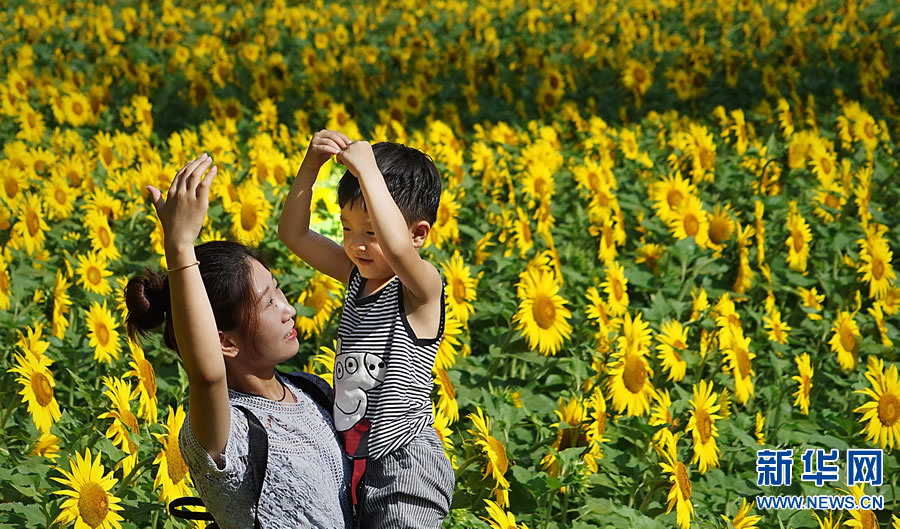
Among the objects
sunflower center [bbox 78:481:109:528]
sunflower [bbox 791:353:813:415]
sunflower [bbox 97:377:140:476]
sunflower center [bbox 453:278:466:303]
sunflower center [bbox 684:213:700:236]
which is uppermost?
sunflower center [bbox 684:213:700:236]

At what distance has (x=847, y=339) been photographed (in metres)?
4.12

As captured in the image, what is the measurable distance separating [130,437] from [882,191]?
454 cm

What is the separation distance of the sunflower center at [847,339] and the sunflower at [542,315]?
3.67 feet

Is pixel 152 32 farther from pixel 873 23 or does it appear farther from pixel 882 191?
pixel 873 23

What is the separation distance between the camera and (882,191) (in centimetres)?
600

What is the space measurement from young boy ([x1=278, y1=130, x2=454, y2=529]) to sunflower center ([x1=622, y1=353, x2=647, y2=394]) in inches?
46.3

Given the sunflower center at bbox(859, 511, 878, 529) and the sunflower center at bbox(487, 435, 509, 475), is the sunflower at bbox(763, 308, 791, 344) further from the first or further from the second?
the sunflower center at bbox(487, 435, 509, 475)

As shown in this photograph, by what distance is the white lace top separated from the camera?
2.05 metres

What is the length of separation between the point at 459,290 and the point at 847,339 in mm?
1467

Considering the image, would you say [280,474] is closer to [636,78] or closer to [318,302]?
[318,302]

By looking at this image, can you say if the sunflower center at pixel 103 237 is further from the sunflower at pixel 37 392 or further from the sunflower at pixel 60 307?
the sunflower at pixel 37 392

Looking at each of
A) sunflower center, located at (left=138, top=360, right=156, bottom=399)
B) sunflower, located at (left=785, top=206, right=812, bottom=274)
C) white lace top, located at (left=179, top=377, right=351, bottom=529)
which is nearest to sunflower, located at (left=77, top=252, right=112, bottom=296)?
sunflower center, located at (left=138, top=360, right=156, bottom=399)

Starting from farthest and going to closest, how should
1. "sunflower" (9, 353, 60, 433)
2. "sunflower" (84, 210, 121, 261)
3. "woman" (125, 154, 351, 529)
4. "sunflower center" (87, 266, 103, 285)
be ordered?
"sunflower" (84, 210, 121, 261) → "sunflower center" (87, 266, 103, 285) → "sunflower" (9, 353, 60, 433) → "woman" (125, 154, 351, 529)

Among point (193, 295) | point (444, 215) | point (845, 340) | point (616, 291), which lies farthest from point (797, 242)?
point (193, 295)
